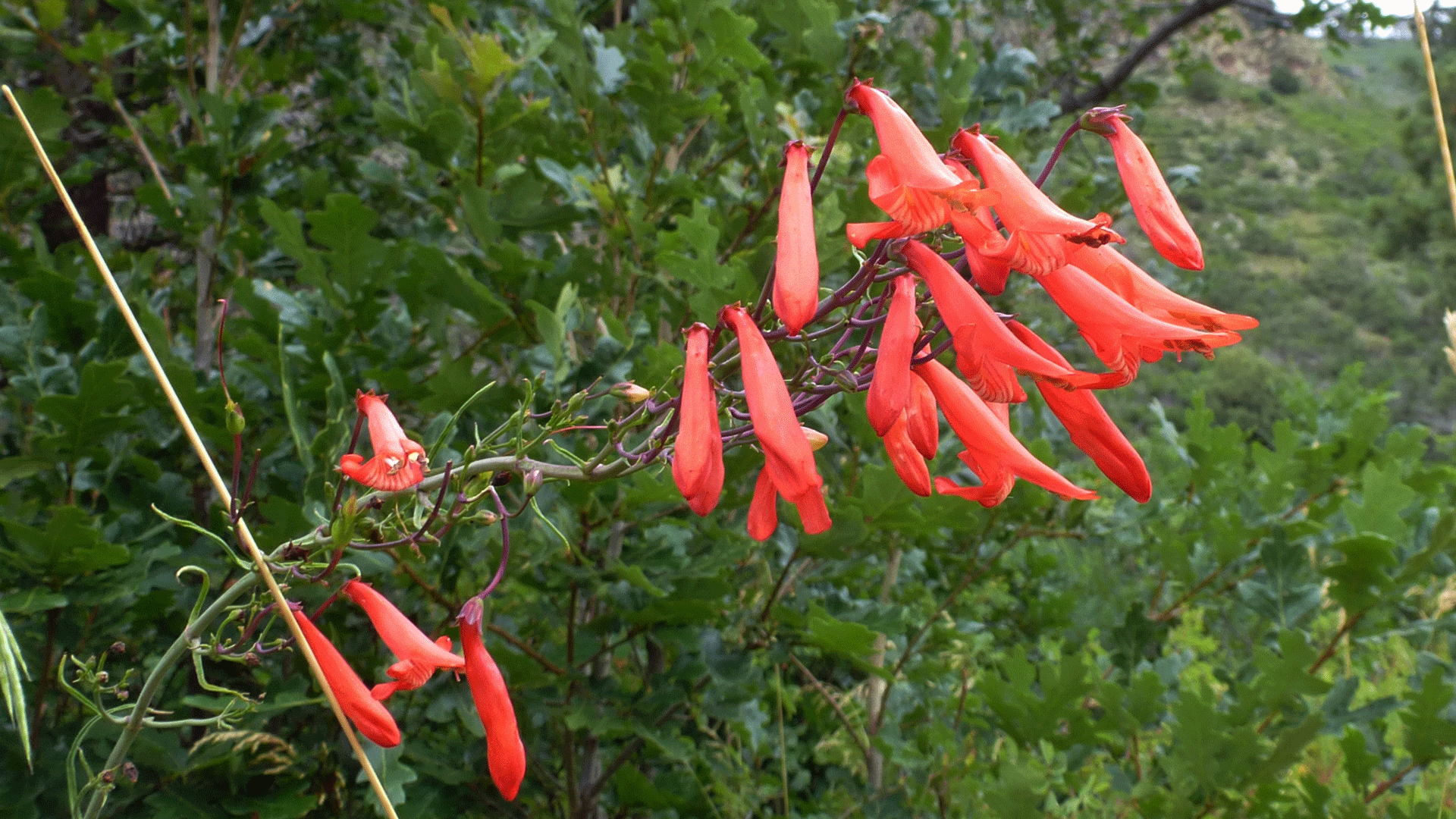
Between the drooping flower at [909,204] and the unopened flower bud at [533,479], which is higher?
the drooping flower at [909,204]

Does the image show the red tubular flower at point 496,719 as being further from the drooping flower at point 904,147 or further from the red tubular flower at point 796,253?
the drooping flower at point 904,147

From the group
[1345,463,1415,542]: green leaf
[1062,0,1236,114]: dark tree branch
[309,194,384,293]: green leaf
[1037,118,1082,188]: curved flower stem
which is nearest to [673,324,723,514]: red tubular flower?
[1037,118,1082,188]: curved flower stem

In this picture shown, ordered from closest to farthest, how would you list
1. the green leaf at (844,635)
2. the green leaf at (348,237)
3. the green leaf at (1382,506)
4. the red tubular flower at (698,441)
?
the red tubular flower at (698,441) < the green leaf at (844,635) < the green leaf at (348,237) < the green leaf at (1382,506)

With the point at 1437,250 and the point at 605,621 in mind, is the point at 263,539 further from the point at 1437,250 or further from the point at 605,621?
the point at 1437,250

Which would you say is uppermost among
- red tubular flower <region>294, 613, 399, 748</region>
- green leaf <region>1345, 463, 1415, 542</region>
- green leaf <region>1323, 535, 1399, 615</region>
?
red tubular flower <region>294, 613, 399, 748</region>

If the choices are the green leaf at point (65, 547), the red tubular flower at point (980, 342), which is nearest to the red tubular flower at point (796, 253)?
the red tubular flower at point (980, 342)

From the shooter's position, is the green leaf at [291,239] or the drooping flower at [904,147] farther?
the green leaf at [291,239]

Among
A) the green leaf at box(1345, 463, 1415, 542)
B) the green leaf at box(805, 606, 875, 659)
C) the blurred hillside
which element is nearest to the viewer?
the green leaf at box(805, 606, 875, 659)

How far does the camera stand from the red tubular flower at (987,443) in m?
0.81

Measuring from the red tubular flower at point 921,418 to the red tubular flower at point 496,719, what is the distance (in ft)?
1.47

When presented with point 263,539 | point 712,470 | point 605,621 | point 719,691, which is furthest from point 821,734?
point 712,470

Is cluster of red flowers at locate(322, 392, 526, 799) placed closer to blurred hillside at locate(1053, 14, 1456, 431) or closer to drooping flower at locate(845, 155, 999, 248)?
drooping flower at locate(845, 155, 999, 248)

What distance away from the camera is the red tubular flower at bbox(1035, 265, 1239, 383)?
78 centimetres

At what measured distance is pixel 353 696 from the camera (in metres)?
0.90
